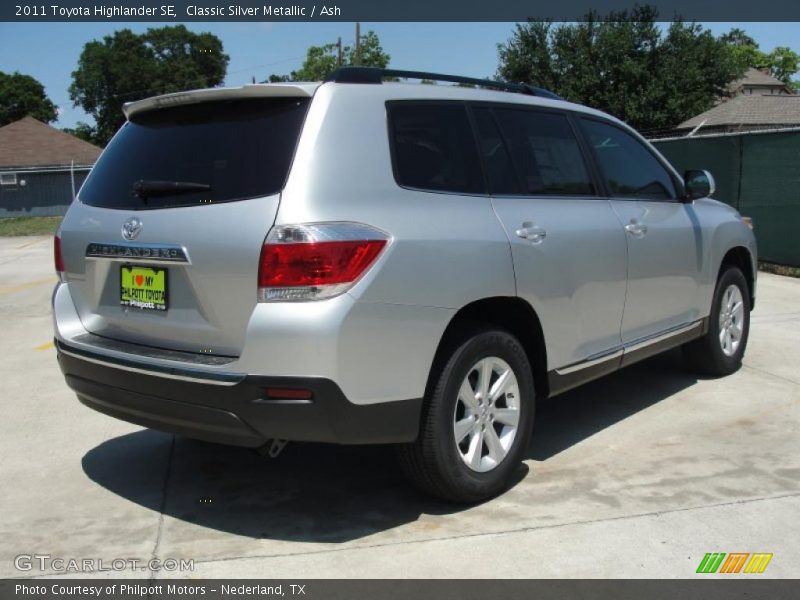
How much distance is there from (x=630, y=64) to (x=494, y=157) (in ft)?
133

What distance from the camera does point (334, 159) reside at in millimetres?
3191

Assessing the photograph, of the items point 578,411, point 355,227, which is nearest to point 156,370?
point 355,227

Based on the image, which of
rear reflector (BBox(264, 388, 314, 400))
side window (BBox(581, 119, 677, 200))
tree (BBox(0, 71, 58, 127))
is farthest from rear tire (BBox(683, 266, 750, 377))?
tree (BBox(0, 71, 58, 127))

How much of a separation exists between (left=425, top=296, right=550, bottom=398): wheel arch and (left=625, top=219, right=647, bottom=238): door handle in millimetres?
1059

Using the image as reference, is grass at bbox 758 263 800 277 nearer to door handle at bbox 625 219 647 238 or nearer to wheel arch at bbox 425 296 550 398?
door handle at bbox 625 219 647 238

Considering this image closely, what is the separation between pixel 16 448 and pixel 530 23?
142ft

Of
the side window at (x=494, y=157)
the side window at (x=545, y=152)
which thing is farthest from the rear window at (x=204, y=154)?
the side window at (x=545, y=152)

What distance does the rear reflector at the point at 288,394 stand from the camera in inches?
119

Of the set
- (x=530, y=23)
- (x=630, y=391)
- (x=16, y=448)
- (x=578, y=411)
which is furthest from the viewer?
(x=530, y=23)

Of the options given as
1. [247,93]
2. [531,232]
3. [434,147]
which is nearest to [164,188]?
[247,93]

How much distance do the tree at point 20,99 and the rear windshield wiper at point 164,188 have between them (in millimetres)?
82373

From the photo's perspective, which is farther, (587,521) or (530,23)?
(530,23)
